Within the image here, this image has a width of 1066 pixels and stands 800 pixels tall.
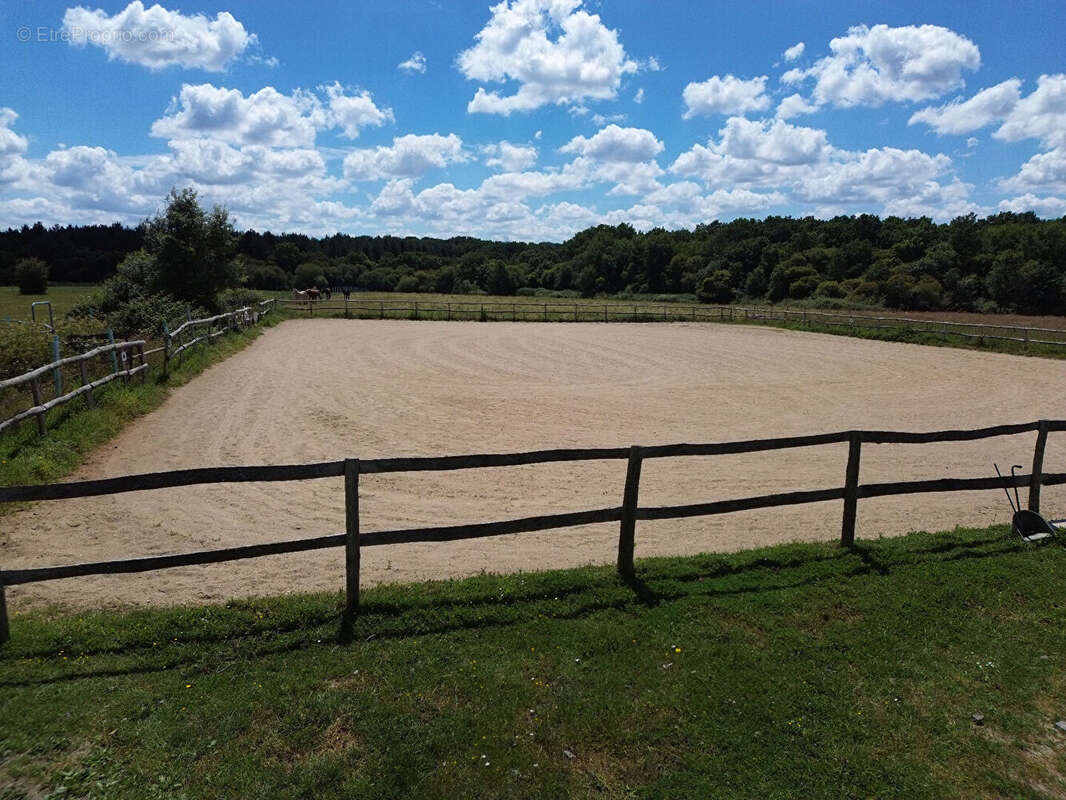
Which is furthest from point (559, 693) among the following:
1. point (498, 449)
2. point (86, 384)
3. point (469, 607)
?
point (86, 384)

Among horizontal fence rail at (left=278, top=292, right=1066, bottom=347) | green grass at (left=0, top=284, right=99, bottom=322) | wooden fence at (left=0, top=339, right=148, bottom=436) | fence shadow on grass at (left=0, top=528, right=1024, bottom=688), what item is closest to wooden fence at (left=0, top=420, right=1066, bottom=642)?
fence shadow on grass at (left=0, top=528, right=1024, bottom=688)

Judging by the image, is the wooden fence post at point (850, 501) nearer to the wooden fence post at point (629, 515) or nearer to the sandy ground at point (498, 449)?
the sandy ground at point (498, 449)

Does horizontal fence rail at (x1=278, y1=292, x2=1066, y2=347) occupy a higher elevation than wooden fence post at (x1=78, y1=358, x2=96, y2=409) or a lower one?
higher

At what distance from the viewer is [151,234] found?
32.4 metres

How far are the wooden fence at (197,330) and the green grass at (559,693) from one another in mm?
13819

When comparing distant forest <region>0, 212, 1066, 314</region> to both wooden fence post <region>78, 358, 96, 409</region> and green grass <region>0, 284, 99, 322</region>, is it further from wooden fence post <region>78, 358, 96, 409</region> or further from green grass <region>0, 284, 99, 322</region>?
wooden fence post <region>78, 358, 96, 409</region>

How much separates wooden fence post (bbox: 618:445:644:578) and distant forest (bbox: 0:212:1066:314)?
34.4 metres

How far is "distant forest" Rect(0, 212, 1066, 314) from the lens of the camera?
64.8 metres

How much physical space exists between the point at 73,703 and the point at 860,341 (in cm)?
3632

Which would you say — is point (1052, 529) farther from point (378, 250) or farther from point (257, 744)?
point (378, 250)

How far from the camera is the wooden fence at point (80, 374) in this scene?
1059 cm

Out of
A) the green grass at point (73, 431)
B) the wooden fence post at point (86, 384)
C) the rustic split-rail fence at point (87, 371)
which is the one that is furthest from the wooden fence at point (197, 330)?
the wooden fence post at point (86, 384)

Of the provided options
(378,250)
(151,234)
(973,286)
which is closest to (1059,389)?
(151,234)

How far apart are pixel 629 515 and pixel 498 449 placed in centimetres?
642
